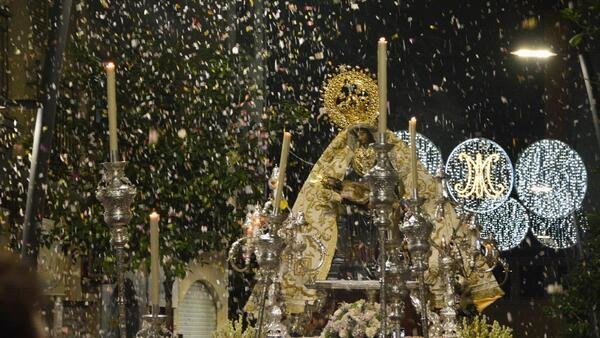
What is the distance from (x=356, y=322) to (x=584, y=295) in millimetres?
2873

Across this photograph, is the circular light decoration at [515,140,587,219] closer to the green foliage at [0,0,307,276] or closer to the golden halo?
the green foliage at [0,0,307,276]

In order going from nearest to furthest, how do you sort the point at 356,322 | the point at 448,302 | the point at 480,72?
1. the point at 448,302
2. the point at 356,322
3. the point at 480,72

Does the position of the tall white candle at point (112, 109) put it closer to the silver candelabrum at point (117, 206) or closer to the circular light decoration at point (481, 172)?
the silver candelabrum at point (117, 206)

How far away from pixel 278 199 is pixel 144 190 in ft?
24.0

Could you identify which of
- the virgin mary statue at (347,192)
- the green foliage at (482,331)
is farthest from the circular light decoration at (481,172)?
the green foliage at (482,331)

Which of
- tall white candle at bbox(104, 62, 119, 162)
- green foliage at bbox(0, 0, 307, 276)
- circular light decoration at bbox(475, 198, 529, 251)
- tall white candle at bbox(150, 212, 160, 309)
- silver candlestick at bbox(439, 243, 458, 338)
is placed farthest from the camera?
circular light decoration at bbox(475, 198, 529, 251)

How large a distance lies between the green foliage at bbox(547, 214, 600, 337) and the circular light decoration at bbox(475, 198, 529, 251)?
5.14m

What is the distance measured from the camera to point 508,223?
1488 cm

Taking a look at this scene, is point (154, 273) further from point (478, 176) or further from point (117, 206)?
point (478, 176)

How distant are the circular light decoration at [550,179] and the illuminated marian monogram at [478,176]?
342mm

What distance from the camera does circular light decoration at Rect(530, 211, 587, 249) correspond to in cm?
1473

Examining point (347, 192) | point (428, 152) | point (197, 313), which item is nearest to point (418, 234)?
point (347, 192)

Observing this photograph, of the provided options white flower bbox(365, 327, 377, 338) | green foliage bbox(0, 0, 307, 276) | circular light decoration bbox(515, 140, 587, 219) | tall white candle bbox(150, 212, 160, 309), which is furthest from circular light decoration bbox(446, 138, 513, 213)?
tall white candle bbox(150, 212, 160, 309)

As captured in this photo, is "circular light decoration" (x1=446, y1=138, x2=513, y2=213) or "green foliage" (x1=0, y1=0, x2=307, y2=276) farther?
"circular light decoration" (x1=446, y1=138, x2=513, y2=213)
